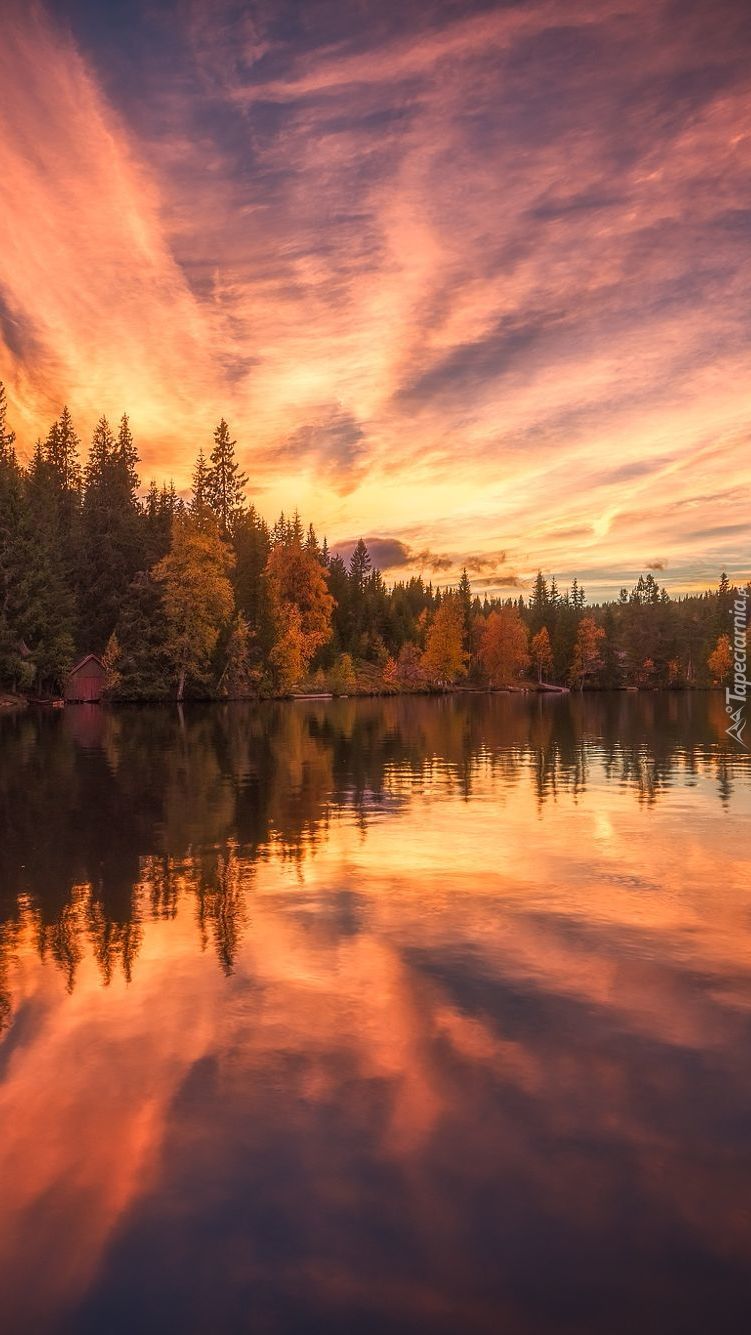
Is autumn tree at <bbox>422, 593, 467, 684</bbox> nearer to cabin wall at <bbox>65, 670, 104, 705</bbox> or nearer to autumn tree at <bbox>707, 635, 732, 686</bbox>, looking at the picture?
autumn tree at <bbox>707, 635, 732, 686</bbox>

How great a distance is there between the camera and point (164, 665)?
80.8 meters

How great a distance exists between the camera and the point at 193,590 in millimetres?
74812

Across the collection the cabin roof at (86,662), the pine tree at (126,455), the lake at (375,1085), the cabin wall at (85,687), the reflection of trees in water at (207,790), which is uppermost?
the pine tree at (126,455)

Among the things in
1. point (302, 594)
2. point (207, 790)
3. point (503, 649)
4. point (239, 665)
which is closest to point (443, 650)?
point (503, 649)

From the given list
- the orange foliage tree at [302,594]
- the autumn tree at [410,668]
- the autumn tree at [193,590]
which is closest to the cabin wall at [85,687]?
the autumn tree at [193,590]

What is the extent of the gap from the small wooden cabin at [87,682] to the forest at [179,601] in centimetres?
133

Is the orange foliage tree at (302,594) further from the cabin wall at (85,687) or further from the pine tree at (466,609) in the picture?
the pine tree at (466,609)

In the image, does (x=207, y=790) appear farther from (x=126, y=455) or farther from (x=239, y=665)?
(x=126, y=455)

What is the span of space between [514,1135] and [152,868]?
30.3 feet

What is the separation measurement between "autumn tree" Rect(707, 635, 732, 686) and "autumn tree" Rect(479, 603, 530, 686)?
40064 mm

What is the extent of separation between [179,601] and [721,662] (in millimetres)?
123595

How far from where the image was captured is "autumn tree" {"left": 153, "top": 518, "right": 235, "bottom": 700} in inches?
2945

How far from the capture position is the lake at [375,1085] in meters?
4.53

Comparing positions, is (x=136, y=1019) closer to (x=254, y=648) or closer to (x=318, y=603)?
(x=254, y=648)
